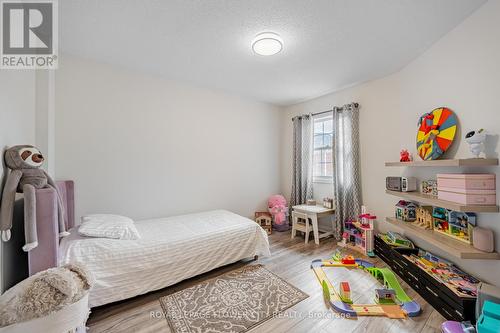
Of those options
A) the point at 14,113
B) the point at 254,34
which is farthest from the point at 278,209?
the point at 14,113

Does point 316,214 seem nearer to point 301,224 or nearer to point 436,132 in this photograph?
point 301,224

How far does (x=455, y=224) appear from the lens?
5.94ft

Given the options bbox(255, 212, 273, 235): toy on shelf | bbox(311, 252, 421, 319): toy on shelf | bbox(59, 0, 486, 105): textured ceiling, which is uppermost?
bbox(59, 0, 486, 105): textured ceiling

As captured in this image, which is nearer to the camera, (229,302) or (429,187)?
(229,302)

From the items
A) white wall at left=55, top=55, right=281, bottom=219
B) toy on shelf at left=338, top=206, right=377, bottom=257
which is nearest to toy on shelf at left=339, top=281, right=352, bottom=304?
toy on shelf at left=338, top=206, right=377, bottom=257

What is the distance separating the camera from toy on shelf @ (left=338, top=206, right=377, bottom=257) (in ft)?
8.94

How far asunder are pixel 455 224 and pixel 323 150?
215 centimetres

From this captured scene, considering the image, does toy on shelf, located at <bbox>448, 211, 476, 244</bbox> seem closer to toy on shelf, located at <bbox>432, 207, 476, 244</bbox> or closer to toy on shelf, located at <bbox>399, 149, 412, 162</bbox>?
toy on shelf, located at <bbox>432, 207, 476, 244</bbox>

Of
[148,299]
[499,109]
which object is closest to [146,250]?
[148,299]

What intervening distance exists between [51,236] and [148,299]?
992mm

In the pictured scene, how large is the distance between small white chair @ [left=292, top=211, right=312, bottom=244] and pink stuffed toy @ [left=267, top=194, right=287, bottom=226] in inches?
14.5

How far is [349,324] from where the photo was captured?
1.53 meters

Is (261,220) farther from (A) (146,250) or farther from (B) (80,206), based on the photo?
(B) (80,206)

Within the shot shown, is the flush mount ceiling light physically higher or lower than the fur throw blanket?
higher
